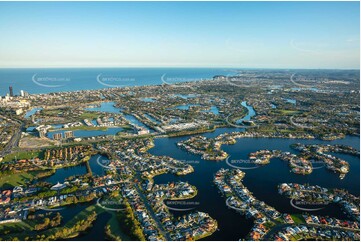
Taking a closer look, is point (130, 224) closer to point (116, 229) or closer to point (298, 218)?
point (116, 229)

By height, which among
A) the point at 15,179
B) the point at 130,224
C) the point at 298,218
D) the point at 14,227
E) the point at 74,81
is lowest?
the point at 74,81

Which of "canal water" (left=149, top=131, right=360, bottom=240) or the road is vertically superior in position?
"canal water" (left=149, top=131, right=360, bottom=240)

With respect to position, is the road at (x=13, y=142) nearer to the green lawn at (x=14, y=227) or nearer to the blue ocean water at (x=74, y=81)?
the green lawn at (x=14, y=227)

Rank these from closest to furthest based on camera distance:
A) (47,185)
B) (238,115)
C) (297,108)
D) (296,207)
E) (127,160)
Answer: (296,207)
(47,185)
(127,160)
(238,115)
(297,108)

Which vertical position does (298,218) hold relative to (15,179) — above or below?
above

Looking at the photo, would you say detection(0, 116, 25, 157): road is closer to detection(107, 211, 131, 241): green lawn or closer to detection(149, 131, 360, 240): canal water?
detection(149, 131, 360, 240): canal water

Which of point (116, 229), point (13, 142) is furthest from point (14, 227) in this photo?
point (13, 142)

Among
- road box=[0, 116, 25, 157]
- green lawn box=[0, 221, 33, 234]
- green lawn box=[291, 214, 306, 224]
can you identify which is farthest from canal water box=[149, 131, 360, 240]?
road box=[0, 116, 25, 157]

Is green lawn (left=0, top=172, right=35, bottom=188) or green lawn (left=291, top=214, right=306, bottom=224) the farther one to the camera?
green lawn (left=0, top=172, right=35, bottom=188)

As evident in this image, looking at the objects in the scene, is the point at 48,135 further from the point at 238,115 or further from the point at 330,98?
the point at 330,98

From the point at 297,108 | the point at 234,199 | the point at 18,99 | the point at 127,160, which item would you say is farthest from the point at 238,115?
the point at 18,99

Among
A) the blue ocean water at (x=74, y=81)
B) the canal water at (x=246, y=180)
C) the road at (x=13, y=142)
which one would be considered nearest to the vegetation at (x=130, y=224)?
the canal water at (x=246, y=180)
